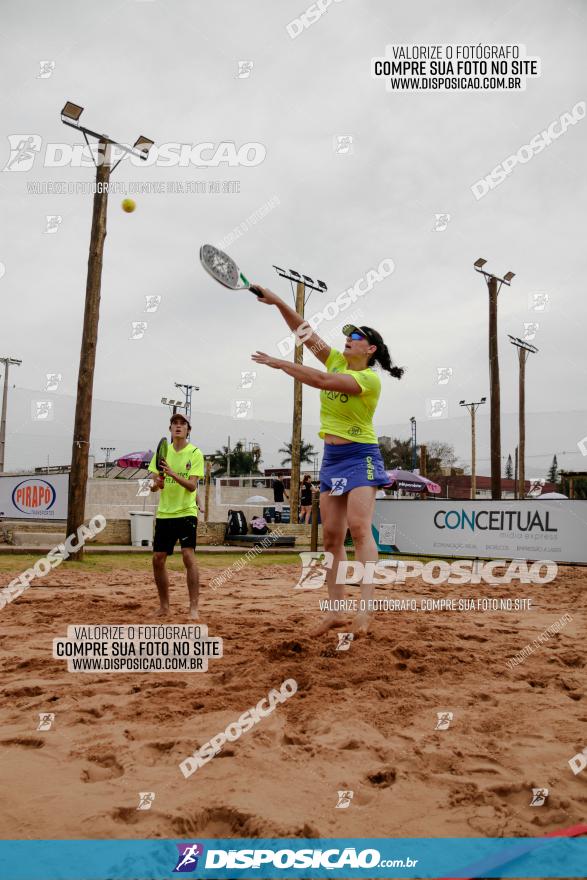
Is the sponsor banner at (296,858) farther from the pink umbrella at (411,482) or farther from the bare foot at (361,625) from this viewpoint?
the pink umbrella at (411,482)

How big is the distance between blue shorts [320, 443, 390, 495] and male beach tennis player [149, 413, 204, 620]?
144 centimetres

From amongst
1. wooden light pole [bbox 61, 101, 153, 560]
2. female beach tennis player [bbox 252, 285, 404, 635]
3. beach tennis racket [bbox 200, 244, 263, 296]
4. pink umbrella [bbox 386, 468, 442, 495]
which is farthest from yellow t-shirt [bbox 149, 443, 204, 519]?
pink umbrella [bbox 386, 468, 442, 495]

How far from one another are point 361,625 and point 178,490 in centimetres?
213

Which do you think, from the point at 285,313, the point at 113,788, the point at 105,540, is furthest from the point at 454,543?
the point at 113,788

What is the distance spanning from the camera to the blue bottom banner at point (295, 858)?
1.69 meters

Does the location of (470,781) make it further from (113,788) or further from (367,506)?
(367,506)

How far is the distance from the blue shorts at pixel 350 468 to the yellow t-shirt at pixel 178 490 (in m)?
1.53

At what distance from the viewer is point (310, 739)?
2.61 meters

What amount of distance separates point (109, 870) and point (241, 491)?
30614 mm

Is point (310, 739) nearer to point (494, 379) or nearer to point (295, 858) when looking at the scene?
point (295, 858)

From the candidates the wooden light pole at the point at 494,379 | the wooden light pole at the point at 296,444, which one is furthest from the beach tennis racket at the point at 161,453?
the wooden light pole at the point at 494,379

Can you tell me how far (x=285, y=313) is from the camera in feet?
14.9

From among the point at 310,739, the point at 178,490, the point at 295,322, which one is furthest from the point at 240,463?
the point at 310,739

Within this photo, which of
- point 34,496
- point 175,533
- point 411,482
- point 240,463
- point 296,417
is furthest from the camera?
point 240,463
